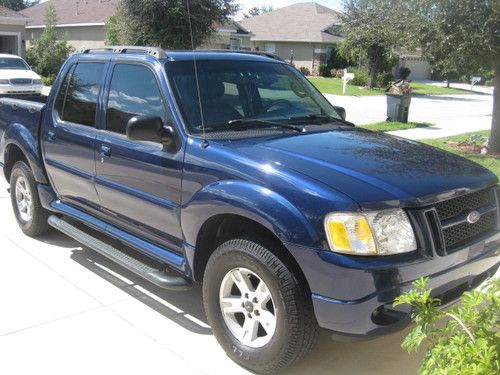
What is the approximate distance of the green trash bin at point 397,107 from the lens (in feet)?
55.4

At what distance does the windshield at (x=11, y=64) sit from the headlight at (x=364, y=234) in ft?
72.6

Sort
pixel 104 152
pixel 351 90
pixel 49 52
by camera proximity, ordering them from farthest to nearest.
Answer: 1. pixel 351 90
2. pixel 49 52
3. pixel 104 152

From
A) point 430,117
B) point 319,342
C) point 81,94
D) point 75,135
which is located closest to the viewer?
point 319,342

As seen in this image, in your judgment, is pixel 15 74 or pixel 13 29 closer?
pixel 15 74

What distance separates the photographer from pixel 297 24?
52.6 m

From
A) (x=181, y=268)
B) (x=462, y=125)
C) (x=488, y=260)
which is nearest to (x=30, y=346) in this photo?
(x=181, y=268)

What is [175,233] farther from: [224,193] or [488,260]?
[488,260]

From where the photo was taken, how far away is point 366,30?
34188 millimetres

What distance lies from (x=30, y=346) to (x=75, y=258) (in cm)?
173

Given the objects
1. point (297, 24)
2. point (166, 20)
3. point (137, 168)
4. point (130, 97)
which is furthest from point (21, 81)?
point (297, 24)

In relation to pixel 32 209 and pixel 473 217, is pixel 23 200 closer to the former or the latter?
pixel 32 209

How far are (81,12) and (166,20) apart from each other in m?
20.9

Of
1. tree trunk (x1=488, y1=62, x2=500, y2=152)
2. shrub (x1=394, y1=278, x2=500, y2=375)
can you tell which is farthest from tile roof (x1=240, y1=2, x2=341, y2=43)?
shrub (x1=394, y1=278, x2=500, y2=375)

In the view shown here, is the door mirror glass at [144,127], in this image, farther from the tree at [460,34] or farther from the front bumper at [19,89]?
the front bumper at [19,89]
